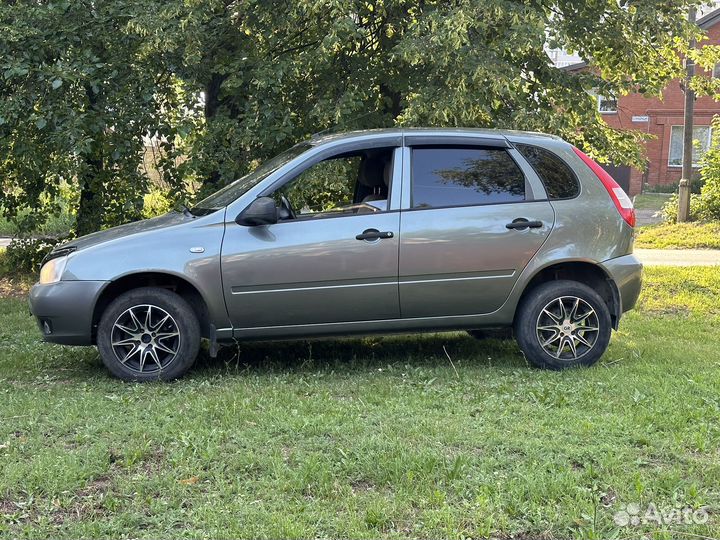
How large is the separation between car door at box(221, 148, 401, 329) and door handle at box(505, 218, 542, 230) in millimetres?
865

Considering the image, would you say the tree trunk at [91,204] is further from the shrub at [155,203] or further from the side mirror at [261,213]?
the side mirror at [261,213]

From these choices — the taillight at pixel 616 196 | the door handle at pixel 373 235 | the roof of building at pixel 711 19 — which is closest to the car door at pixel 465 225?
the door handle at pixel 373 235

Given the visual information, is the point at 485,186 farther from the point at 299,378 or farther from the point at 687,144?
the point at 687,144

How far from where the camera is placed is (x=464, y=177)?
5.77 m

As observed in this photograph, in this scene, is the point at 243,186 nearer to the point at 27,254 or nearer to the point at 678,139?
the point at 27,254

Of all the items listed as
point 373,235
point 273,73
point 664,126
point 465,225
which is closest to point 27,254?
Result: point 273,73

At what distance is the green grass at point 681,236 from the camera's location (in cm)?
1508

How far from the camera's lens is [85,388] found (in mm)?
5262

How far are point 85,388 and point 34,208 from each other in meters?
6.27

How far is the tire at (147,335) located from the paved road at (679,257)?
8.59 meters

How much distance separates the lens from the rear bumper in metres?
5.77

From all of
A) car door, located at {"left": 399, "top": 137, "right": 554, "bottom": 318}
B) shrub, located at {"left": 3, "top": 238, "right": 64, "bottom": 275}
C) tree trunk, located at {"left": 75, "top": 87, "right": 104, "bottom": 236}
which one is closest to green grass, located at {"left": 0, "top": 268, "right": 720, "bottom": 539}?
car door, located at {"left": 399, "top": 137, "right": 554, "bottom": 318}

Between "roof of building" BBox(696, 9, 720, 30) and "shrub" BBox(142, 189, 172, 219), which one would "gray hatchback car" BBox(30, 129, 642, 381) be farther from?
"roof of building" BBox(696, 9, 720, 30)

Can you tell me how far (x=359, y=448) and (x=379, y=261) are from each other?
1855mm
